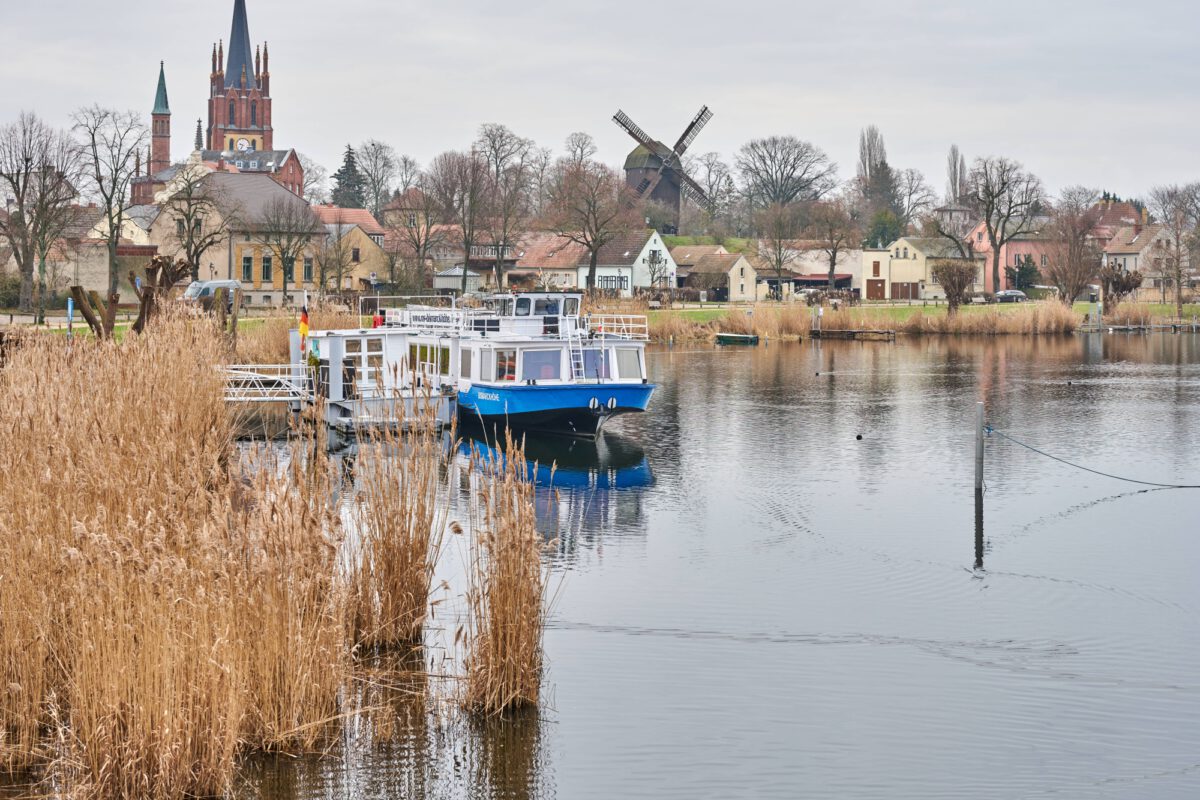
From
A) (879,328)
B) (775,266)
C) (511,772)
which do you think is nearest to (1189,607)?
(511,772)

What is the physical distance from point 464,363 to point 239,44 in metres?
141

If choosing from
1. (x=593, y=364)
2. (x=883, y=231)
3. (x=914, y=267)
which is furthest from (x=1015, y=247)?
(x=593, y=364)

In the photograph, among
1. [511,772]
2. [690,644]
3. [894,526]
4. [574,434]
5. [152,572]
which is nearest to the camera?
[152,572]

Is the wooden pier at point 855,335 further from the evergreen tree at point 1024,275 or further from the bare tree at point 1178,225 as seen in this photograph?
the evergreen tree at point 1024,275

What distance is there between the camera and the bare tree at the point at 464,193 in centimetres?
8819

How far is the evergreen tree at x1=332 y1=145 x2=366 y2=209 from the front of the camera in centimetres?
14235

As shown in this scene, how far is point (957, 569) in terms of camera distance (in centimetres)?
1947

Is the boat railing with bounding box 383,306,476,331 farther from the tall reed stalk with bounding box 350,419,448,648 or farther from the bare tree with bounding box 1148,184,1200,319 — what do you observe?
the bare tree with bounding box 1148,184,1200,319

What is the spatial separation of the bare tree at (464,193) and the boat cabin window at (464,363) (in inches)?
2015

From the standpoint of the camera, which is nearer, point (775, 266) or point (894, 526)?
point (894, 526)

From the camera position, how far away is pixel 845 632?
1605 cm

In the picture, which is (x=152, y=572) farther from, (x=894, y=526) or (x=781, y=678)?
(x=894, y=526)

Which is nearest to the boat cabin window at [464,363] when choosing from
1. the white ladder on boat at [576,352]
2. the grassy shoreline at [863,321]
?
the white ladder on boat at [576,352]

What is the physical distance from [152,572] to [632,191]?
313 feet
